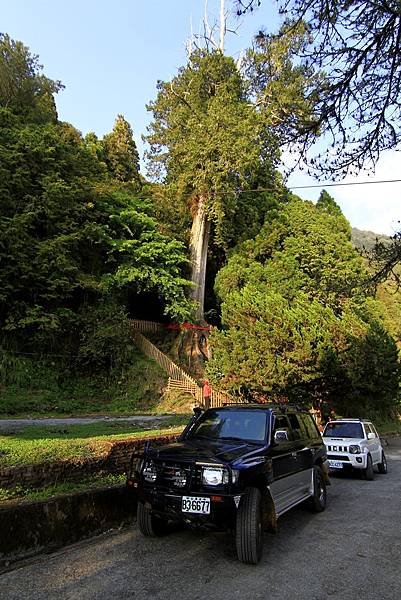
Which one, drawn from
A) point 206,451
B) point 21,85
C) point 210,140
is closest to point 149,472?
point 206,451

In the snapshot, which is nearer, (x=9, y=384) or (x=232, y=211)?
(x=9, y=384)

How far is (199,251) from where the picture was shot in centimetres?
3123

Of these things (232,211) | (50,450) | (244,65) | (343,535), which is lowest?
(343,535)

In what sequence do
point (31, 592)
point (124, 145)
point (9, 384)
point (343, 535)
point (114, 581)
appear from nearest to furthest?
1. point (31, 592)
2. point (114, 581)
3. point (343, 535)
4. point (9, 384)
5. point (124, 145)

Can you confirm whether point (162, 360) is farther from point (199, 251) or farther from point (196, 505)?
point (196, 505)

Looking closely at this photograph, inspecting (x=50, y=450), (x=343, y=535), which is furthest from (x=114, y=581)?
(x=343, y=535)

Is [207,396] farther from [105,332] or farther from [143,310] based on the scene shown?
[143,310]

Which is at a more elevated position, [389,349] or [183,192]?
[183,192]

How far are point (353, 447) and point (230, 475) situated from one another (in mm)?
7920

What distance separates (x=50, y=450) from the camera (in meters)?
6.73

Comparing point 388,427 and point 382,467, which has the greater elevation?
point 382,467

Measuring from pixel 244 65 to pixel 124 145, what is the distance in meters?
10.7

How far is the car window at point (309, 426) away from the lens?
7.95 meters

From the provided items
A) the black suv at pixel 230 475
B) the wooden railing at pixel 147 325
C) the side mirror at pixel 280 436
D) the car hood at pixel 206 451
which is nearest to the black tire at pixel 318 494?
the black suv at pixel 230 475
